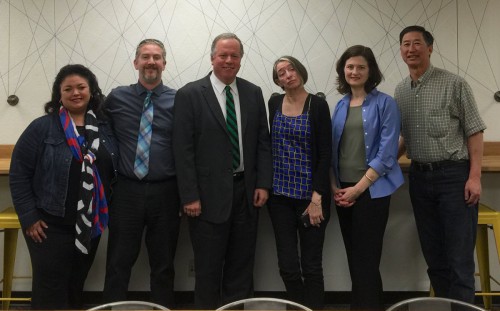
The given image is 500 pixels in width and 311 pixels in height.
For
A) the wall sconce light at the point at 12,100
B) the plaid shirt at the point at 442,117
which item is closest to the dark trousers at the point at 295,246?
the plaid shirt at the point at 442,117

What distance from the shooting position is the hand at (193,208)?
226cm

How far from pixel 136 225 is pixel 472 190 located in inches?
68.9

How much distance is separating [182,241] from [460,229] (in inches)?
67.6

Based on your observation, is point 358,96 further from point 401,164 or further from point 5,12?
point 5,12

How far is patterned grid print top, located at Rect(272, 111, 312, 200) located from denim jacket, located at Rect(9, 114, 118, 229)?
1.04 meters

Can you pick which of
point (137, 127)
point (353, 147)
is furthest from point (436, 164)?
point (137, 127)

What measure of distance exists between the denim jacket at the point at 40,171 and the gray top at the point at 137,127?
35cm

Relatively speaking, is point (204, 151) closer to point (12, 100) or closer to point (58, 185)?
point (58, 185)

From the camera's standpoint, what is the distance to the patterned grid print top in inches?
90.4

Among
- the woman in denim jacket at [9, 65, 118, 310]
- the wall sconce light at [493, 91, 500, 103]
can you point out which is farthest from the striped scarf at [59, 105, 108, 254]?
the wall sconce light at [493, 91, 500, 103]

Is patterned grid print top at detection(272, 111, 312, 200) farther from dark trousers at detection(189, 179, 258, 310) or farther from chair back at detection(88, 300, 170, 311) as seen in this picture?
chair back at detection(88, 300, 170, 311)

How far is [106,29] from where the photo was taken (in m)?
2.93

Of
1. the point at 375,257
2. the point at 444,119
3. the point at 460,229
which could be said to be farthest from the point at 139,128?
the point at 460,229

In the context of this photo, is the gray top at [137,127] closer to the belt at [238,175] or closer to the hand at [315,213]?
the belt at [238,175]
